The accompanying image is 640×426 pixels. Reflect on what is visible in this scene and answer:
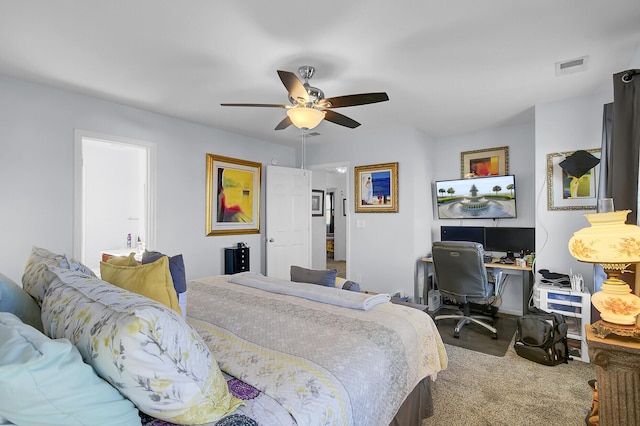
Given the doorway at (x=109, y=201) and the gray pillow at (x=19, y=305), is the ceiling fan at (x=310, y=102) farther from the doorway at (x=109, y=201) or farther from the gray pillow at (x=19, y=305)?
the doorway at (x=109, y=201)

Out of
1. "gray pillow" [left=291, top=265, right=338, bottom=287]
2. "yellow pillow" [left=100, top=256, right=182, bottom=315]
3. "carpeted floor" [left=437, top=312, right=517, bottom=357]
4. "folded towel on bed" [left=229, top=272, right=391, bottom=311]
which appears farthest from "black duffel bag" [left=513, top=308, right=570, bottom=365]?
"yellow pillow" [left=100, top=256, right=182, bottom=315]

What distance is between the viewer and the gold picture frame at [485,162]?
4.25 meters

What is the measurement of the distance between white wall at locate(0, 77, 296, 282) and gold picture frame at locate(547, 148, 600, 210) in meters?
4.07

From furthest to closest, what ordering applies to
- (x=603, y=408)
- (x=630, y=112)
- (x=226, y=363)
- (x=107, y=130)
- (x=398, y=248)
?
(x=398, y=248) → (x=107, y=130) → (x=630, y=112) → (x=603, y=408) → (x=226, y=363)

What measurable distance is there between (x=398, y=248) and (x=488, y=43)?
2753 millimetres

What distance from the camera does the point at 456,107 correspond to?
345 cm

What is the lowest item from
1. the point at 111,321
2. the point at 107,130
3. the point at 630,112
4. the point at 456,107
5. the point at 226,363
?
the point at 226,363

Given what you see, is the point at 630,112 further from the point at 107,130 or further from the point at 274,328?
the point at 107,130

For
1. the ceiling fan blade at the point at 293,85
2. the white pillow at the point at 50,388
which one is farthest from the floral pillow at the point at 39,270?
the ceiling fan blade at the point at 293,85

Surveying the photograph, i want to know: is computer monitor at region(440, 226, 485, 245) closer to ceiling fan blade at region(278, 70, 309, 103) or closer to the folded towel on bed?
the folded towel on bed

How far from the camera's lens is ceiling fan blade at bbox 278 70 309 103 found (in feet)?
6.63

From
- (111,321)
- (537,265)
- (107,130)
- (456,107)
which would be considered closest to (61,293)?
(111,321)

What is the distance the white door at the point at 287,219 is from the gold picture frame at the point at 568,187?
10.7 feet

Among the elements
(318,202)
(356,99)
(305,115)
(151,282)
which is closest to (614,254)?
(356,99)
